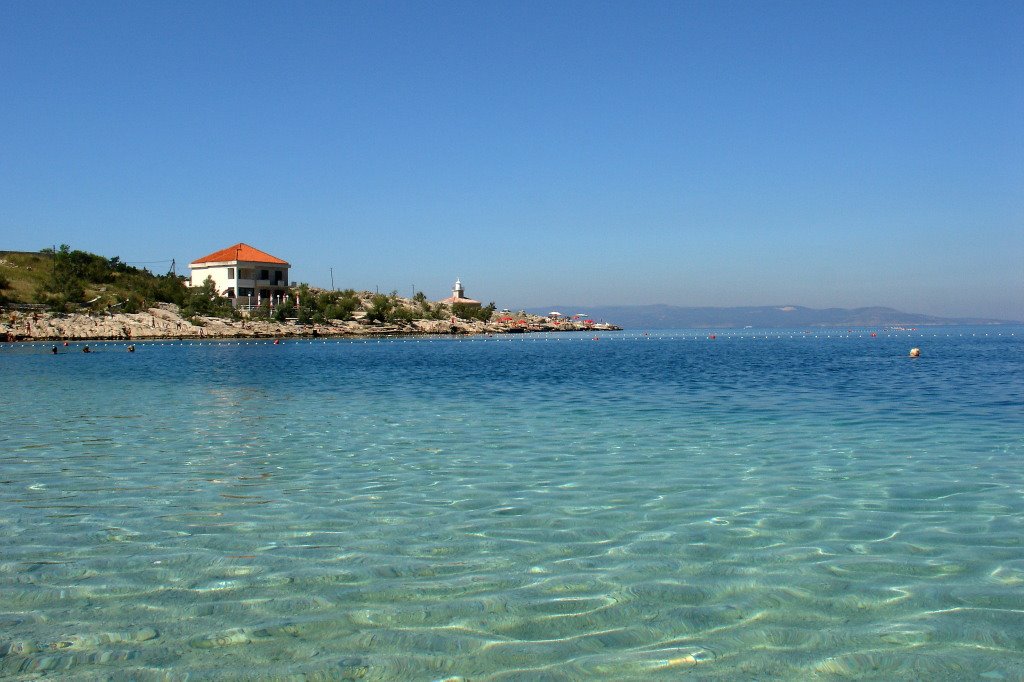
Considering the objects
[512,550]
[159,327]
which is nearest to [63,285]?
[159,327]

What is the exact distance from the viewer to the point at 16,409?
1877cm

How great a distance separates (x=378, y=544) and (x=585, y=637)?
2.68m

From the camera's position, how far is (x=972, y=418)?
16859 millimetres

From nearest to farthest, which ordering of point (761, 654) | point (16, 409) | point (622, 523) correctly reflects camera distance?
point (761, 654) < point (622, 523) < point (16, 409)

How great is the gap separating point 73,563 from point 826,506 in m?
7.10

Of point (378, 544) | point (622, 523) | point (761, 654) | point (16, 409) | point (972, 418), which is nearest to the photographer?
point (761, 654)

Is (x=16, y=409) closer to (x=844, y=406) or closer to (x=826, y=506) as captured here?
(x=826, y=506)

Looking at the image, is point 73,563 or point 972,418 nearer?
point 73,563

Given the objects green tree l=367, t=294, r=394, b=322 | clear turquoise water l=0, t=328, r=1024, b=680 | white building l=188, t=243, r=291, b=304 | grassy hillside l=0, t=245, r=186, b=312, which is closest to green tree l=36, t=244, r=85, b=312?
grassy hillside l=0, t=245, r=186, b=312

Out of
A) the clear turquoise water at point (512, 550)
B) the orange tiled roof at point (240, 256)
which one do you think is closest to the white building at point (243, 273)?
the orange tiled roof at point (240, 256)

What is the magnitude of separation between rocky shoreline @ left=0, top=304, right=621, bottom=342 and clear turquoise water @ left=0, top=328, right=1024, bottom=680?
2482 inches

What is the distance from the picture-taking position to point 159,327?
79.9m

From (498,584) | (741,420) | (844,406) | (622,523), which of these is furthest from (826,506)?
(844,406)

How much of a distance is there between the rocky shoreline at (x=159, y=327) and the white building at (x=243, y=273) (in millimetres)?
9426
